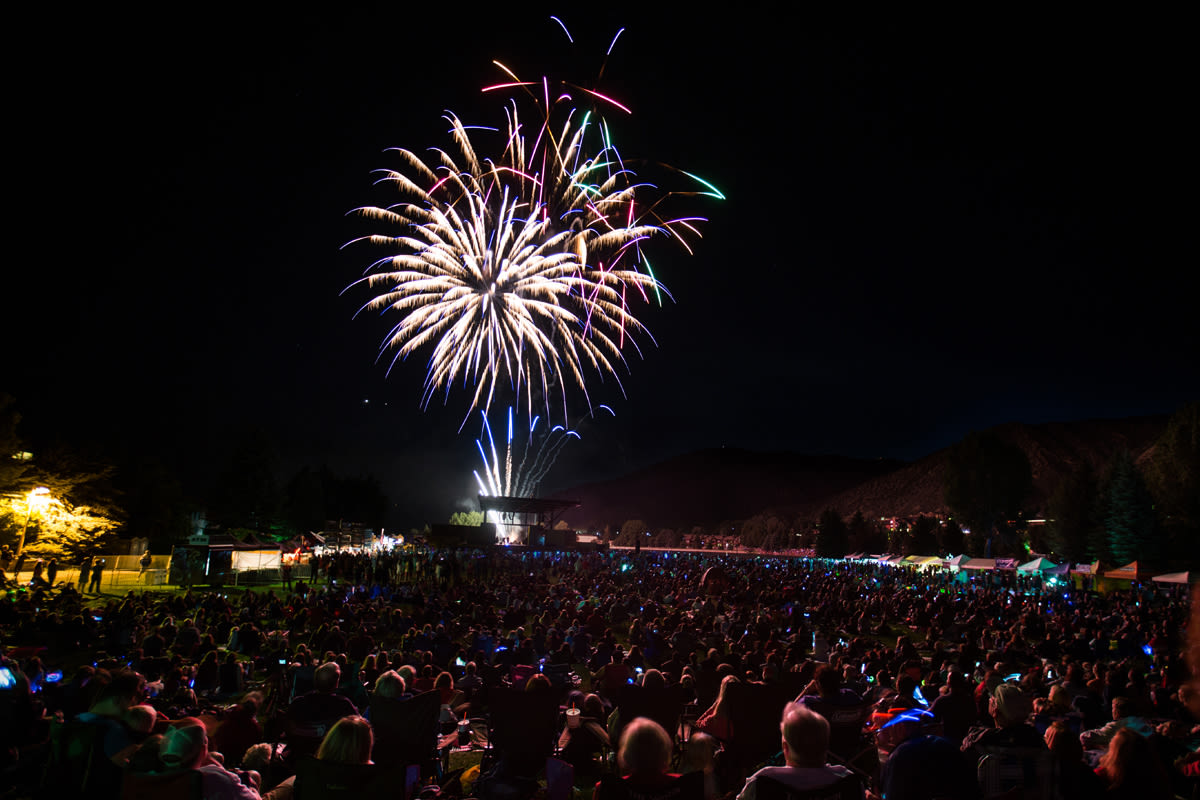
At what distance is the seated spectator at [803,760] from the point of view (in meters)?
3.64

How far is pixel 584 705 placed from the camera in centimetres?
886

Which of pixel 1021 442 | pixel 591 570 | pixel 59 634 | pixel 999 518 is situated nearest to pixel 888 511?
pixel 1021 442

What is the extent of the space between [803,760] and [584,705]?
5.61m

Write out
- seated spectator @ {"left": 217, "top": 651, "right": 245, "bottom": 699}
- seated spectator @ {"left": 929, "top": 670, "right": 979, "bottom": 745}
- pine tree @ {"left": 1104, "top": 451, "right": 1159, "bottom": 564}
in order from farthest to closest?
pine tree @ {"left": 1104, "top": 451, "right": 1159, "bottom": 564}
seated spectator @ {"left": 217, "top": 651, "right": 245, "bottom": 699}
seated spectator @ {"left": 929, "top": 670, "right": 979, "bottom": 745}

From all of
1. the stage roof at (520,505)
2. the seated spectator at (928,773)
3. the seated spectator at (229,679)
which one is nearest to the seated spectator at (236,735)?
the seated spectator at (229,679)

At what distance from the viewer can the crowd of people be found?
4469mm

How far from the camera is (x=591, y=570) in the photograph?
43688 mm

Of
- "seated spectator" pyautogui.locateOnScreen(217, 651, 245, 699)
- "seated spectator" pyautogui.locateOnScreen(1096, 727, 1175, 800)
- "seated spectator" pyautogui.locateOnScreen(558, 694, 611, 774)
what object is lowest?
"seated spectator" pyautogui.locateOnScreen(217, 651, 245, 699)

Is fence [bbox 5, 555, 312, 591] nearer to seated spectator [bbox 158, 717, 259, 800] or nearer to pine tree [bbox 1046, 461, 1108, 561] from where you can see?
seated spectator [bbox 158, 717, 259, 800]

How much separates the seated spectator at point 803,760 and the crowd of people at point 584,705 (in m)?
0.01

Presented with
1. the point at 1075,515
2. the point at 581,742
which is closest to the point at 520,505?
the point at 1075,515

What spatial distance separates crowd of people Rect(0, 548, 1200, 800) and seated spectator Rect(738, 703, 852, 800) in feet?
0.04

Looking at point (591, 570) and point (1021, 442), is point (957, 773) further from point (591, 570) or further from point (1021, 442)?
point (1021, 442)

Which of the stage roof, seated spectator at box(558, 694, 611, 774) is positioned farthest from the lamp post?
seated spectator at box(558, 694, 611, 774)
